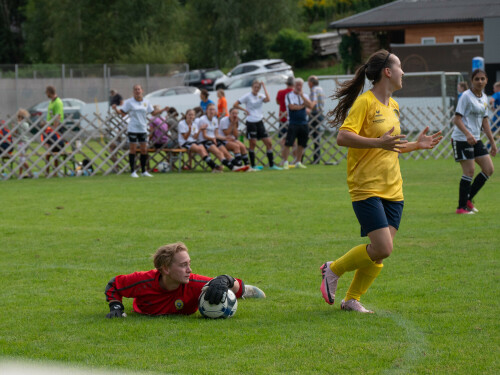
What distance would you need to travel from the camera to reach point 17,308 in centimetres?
647

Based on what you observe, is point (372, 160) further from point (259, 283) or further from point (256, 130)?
point (256, 130)

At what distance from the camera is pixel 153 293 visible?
6.17 m

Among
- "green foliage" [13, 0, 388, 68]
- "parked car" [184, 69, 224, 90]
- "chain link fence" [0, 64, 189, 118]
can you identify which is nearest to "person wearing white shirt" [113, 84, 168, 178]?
"chain link fence" [0, 64, 189, 118]

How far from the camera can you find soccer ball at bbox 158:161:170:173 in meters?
20.4

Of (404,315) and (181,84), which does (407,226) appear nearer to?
(404,315)

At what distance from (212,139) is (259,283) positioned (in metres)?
12.4

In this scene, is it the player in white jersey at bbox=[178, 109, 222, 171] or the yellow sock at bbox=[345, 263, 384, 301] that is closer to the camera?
the yellow sock at bbox=[345, 263, 384, 301]

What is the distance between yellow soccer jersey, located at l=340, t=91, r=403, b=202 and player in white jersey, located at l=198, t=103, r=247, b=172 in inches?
527

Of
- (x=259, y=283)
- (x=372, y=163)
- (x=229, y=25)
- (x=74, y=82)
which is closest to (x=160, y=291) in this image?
(x=259, y=283)

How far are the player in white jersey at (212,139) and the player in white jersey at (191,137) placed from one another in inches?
5.3

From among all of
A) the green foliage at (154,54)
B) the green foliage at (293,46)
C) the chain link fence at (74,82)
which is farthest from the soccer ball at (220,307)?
the green foliage at (293,46)

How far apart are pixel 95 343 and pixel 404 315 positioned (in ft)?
7.16

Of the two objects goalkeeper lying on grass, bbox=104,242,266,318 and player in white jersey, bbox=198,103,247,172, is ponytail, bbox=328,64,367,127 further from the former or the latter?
player in white jersey, bbox=198,103,247,172

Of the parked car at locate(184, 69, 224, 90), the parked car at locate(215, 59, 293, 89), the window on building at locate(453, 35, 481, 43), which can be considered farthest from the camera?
the parked car at locate(184, 69, 224, 90)
